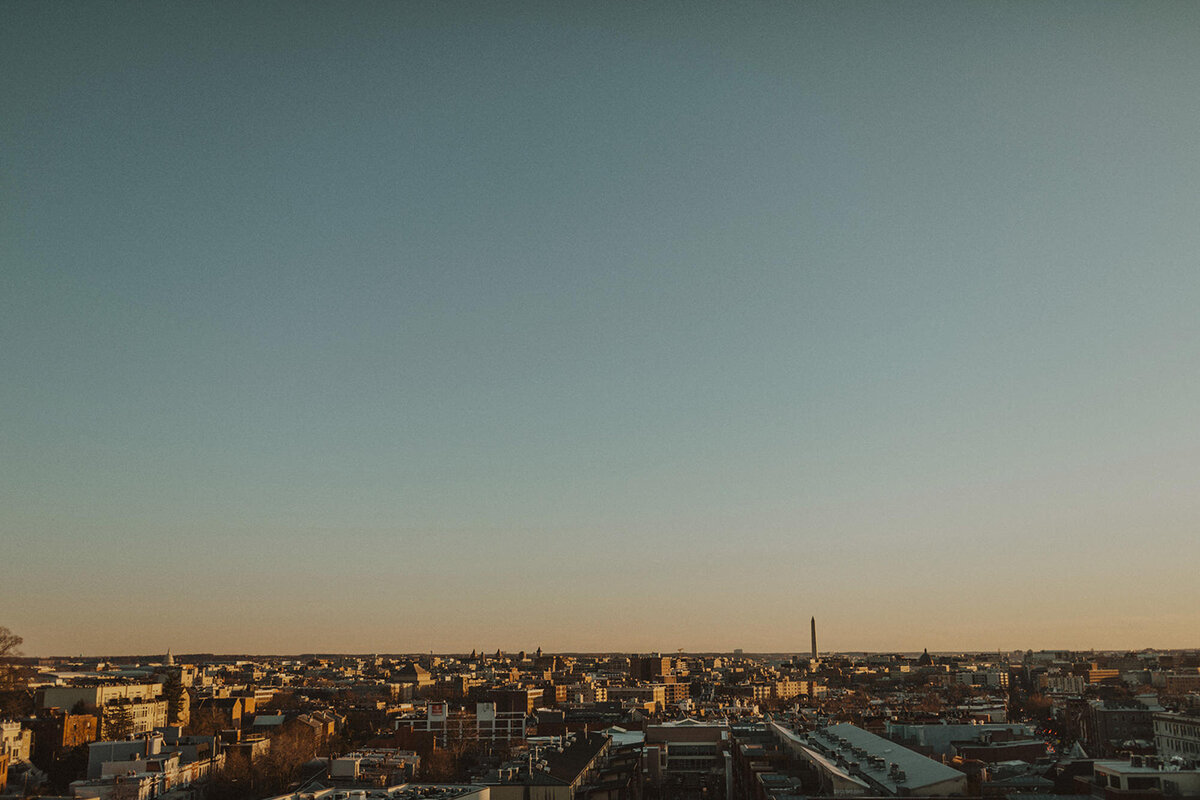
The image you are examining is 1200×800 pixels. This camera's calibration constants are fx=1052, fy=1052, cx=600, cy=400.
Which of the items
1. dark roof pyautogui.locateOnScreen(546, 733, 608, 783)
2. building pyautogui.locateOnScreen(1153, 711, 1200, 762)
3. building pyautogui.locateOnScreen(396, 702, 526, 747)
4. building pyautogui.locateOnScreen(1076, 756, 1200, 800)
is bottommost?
building pyautogui.locateOnScreen(396, 702, 526, 747)

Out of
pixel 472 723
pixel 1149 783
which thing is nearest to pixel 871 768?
pixel 1149 783

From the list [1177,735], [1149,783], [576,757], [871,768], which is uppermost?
[1149,783]

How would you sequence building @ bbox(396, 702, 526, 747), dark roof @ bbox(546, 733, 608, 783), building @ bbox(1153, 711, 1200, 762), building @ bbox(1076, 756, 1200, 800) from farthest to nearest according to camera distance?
building @ bbox(396, 702, 526, 747), building @ bbox(1153, 711, 1200, 762), dark roof @ bbox(546, 733, 608, 783), building @ bbox(1076, 756, 1200, 800)

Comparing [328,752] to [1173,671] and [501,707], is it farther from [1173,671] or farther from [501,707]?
[1173,671]

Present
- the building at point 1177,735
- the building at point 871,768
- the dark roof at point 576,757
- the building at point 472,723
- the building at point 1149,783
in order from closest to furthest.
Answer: the building at point 1149,783
the building at point 871,768
the dark roof at point 576,757
the building at point 1177,735
the building at point 472,723

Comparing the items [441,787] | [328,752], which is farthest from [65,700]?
[441,787]

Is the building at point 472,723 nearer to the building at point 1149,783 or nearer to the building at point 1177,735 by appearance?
the building at point 1177,735

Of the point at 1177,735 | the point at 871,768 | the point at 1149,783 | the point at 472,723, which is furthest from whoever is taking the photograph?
the point at 472,723

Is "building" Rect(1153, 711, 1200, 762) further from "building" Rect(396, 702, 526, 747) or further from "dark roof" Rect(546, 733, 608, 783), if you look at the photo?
"building" Rect(396, 702, 526, 747)

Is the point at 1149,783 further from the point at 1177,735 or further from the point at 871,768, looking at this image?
the point at 1177,735

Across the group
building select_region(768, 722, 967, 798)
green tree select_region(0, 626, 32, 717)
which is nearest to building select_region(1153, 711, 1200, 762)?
building select_region(768, 722, 967, 798)

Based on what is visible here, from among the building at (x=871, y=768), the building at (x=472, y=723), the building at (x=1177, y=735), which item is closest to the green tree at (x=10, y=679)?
the building at (x=472, y=723)
